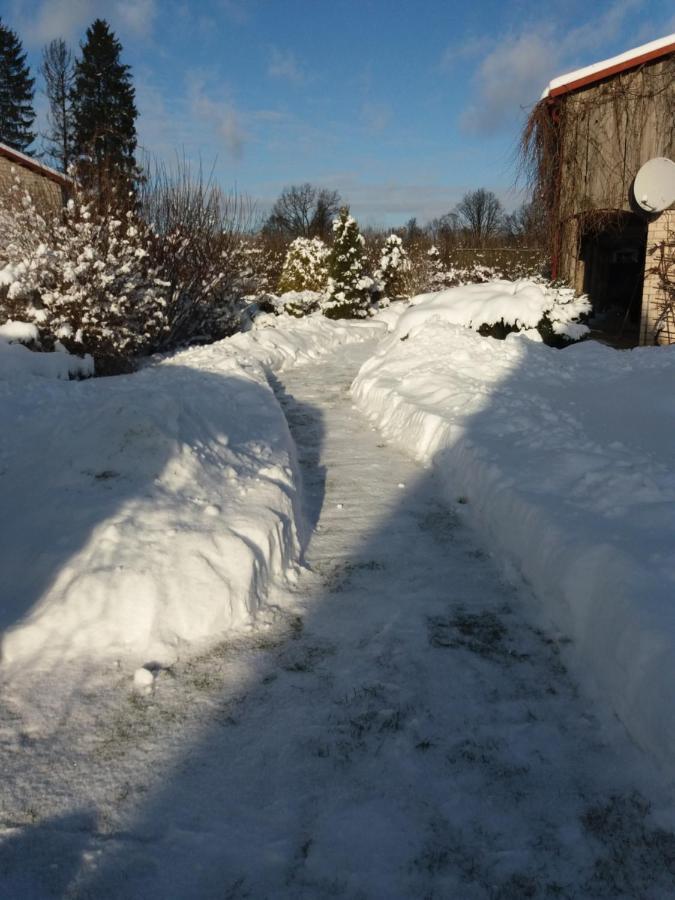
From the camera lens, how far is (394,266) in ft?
71.4

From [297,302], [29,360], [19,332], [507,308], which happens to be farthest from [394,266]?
[29,360]

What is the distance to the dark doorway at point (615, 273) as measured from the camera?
36.0 ft

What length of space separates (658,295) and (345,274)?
417 inches

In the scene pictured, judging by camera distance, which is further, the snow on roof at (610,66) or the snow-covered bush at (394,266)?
the snow-covered bush at (394,266)

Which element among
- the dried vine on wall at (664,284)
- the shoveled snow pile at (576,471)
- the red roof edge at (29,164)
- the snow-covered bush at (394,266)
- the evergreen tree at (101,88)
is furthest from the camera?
the evergreen tree at (101,88)

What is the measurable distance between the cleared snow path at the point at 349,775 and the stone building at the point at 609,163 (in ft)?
27.1

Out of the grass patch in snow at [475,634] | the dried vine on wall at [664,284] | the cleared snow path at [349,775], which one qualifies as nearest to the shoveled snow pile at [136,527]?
the cleared snow path at [349,775]

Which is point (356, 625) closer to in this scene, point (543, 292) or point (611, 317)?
point (543, 292)

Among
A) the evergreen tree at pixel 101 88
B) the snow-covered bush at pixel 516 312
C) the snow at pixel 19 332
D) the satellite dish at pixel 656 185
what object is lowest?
the snow at pixel 19 332

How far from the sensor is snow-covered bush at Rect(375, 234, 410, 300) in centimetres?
2153

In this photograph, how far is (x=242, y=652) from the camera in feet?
9.27

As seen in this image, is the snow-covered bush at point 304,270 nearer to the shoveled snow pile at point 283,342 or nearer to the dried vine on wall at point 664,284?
the shoveled snow pile at point 283,342

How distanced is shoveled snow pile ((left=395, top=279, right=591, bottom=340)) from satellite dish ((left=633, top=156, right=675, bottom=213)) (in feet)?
5.40

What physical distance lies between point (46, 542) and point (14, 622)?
19.2 inches
